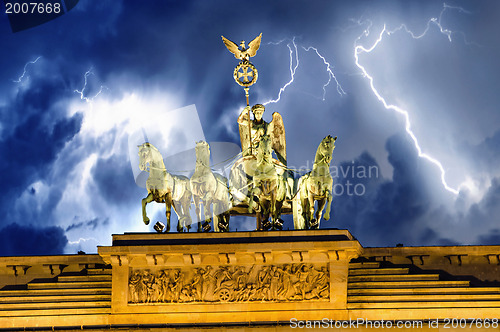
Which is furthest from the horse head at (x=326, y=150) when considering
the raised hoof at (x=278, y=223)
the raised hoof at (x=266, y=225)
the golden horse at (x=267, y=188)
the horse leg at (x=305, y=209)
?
the raised hoof at (x=266, y=225)

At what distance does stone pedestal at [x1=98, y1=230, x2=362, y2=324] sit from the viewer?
1077 inches

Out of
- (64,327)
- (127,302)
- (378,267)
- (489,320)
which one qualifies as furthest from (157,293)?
(489,320)

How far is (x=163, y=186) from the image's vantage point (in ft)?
95.6

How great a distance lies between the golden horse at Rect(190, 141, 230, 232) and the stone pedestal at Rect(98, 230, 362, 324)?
1730 mm

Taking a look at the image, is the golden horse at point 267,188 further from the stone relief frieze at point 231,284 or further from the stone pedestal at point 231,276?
the stone relief frieze at point 231,284

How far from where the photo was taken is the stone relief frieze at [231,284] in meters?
27.5

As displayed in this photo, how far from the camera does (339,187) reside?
48.3 metres

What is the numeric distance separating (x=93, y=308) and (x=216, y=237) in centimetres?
423

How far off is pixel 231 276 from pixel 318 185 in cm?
408

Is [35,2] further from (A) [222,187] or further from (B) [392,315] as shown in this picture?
(B) [392,315]

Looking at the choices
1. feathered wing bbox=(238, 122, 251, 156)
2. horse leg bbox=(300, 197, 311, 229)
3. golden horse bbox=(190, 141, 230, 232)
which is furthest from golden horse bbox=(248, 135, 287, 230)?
feathered wing bbox=(238, 122, 251, 156)

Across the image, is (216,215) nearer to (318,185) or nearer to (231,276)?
(231,276)

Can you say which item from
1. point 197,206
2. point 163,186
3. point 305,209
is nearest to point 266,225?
point 305,209

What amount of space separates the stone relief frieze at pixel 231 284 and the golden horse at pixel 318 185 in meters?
1.98
